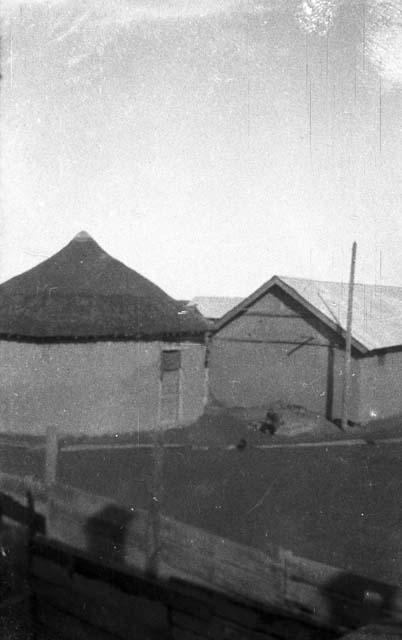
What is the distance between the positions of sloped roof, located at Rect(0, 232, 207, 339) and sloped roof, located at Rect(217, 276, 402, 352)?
3.89 meters

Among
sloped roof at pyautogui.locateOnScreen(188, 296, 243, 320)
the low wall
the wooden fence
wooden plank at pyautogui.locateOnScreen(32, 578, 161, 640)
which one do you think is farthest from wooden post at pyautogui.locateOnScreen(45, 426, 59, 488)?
sloped roof at pyautogui.locateOnScreen(188, 296, 243, 320)

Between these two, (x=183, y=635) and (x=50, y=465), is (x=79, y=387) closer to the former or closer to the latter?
(x=50, y=465)

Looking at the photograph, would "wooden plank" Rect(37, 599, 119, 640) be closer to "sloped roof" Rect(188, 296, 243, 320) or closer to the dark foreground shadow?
the dark foreground shadow

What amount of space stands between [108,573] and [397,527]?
627 centimetres

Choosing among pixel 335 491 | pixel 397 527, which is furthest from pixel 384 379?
pixel 397 527

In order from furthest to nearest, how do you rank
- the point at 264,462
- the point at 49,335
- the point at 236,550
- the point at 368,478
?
1. the point at 49,335
2. the point at 264,462
3. the point at 368,478
4. the point at 236,550

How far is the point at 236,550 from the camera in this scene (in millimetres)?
5969

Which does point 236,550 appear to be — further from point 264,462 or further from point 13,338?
point 13,338

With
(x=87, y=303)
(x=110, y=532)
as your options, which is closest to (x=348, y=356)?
(x=87, y=303)

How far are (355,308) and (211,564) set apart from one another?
17896mm

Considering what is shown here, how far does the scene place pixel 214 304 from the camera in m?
45.3

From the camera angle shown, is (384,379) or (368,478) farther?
(384,379)

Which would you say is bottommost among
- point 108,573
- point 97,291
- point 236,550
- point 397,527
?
point 397,527

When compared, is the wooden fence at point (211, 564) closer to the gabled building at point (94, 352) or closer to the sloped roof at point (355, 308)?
the gabled building at point (94, 352)
